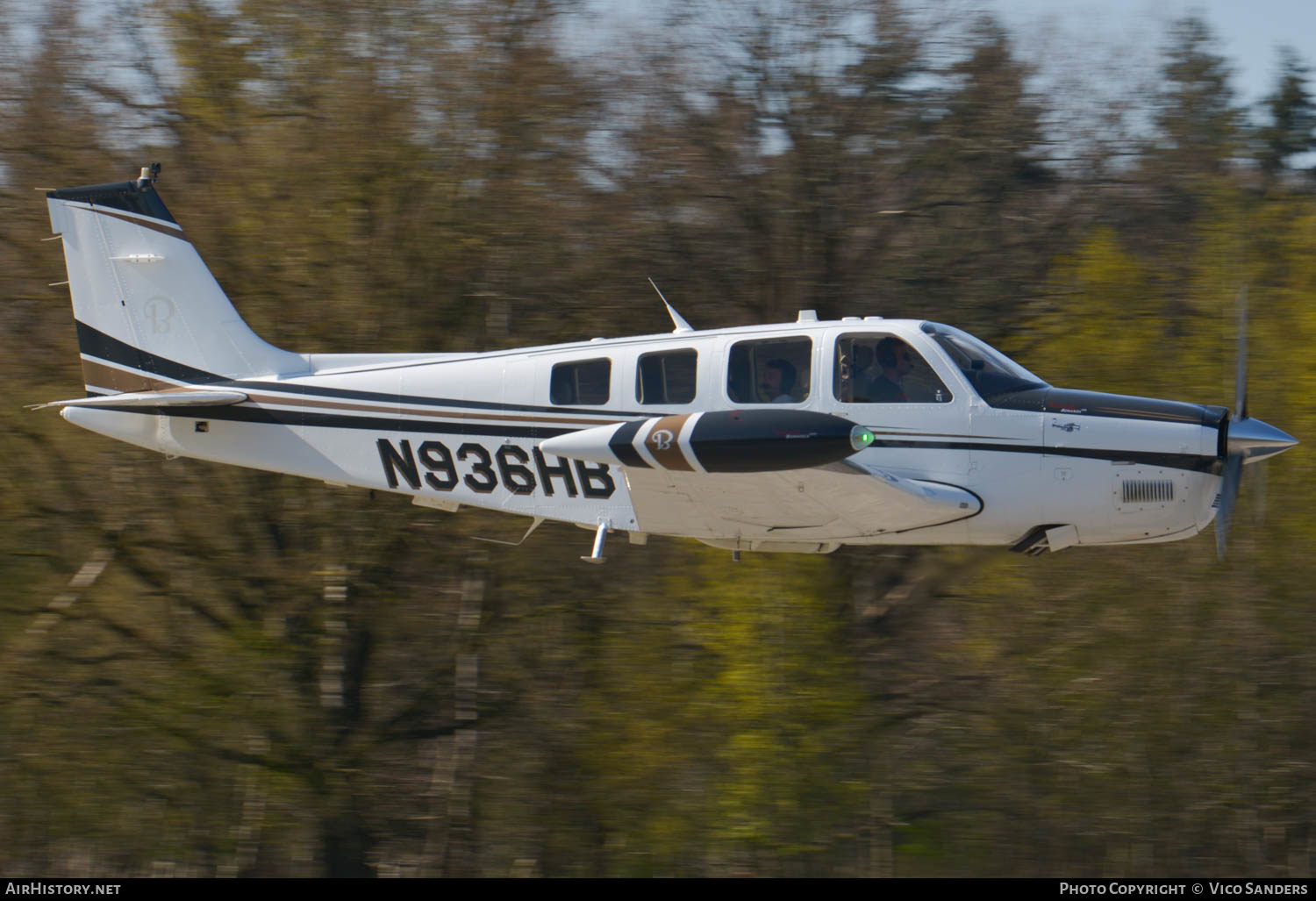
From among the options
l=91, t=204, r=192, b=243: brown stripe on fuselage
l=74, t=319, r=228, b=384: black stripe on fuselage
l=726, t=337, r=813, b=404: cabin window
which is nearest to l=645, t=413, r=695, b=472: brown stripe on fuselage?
l=726, t=337, r=813, b=404: cabin window

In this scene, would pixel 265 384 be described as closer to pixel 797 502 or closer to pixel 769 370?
pixel 769 370

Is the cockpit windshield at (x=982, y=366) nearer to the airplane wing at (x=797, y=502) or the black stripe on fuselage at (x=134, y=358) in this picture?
the airplane wing at (x=797, y=502)

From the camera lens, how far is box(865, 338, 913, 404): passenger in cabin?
7648 mm

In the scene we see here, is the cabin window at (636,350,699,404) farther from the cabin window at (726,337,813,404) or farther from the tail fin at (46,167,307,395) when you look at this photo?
the tail fin at (46,167,307,395)

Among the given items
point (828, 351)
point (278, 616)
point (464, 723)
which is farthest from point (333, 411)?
point (464, 723)

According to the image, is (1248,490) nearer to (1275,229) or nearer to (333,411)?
(1275,229)

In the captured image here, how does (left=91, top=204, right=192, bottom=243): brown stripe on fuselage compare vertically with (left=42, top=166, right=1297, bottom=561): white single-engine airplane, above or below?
above

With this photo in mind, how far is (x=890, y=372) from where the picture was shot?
25.2ft

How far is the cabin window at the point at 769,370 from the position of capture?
25.0 feet

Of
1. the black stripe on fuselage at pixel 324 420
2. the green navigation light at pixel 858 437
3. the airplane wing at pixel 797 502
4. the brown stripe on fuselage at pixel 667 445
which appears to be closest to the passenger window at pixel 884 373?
the airplane wing at pixel 797 502

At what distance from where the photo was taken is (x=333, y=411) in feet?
28.7

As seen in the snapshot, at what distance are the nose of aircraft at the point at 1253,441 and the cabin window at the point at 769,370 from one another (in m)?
2.65

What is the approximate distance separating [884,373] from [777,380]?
0.68m

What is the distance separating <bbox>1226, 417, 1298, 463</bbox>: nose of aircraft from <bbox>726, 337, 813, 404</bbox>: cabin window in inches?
104
